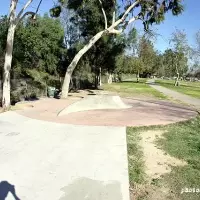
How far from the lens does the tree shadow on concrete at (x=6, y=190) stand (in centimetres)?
515

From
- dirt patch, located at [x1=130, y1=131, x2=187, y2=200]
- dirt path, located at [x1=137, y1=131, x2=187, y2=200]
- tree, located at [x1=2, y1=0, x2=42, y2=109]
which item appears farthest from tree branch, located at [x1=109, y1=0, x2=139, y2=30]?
dirt path, located at [x1=137, y1=131, x2=187, y2=200]

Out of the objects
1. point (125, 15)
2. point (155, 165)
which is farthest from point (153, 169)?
point (125, 15)

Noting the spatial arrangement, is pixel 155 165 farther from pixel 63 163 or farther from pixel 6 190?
pixel 6 190

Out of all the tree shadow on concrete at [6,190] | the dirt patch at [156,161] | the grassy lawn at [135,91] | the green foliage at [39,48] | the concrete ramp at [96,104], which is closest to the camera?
the tree shadow on concrete at [6,190]

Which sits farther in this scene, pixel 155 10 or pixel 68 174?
pixel 155 10

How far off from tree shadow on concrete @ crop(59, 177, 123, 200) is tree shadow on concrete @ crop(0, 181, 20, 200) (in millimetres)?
819

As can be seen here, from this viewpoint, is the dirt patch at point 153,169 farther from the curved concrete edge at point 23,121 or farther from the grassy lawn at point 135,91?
the grassy lawn at point 135,91

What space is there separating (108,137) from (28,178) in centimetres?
417

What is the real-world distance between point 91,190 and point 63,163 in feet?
5.28

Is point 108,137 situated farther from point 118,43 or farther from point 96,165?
point 118,43

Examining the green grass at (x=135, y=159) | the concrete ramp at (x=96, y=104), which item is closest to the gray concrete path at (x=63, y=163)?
the green grass at (x=135, y=159)

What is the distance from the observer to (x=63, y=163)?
6.96m

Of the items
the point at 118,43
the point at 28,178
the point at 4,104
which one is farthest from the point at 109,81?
the point at 28,178

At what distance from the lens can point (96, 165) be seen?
6.88m
